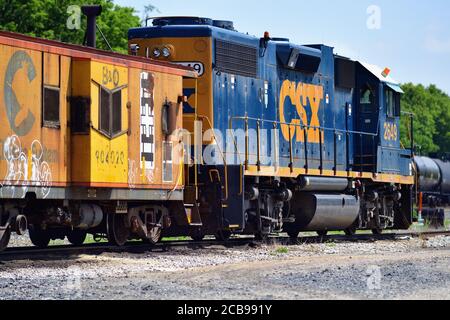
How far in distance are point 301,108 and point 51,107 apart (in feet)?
31.1

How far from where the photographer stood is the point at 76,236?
68.3 ft

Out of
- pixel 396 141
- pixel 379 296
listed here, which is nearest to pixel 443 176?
pixel 396 141

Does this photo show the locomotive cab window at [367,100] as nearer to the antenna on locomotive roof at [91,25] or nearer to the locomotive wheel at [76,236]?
the antenna on locomotive roof at [91,25]

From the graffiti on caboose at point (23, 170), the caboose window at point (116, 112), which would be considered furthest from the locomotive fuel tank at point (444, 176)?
the graffiti on caboose at point (23, 170)

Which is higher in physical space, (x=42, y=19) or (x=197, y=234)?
(x=42, y=19)

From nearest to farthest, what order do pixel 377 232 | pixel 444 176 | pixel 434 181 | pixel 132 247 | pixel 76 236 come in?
pixel 132 247 → pixel 76 236 → pixel 377 232 → pixel 434 181 → pixel 444 176

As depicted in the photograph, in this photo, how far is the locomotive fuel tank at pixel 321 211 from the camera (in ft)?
79.6

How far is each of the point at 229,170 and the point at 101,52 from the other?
4521 millimetres

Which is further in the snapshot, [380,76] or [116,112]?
[380,76]

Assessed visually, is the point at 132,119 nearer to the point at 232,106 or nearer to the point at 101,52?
the point at 101,52

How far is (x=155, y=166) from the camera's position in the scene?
19.5 meters

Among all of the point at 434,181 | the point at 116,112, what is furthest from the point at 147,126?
the point at 434,181

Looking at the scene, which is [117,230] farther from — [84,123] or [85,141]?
[84,123]

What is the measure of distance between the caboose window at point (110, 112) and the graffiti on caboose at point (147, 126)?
93 centimetres
